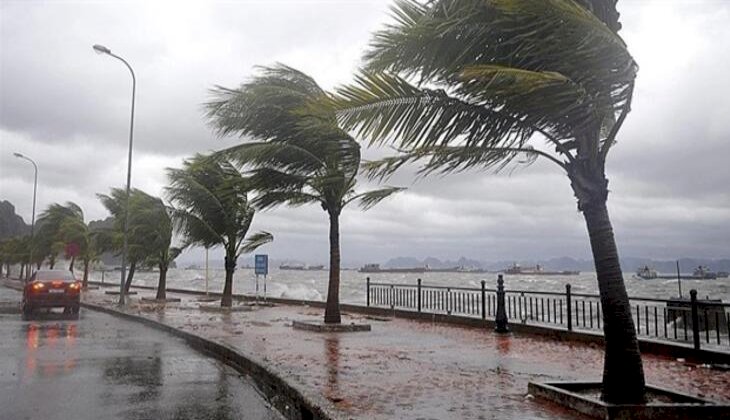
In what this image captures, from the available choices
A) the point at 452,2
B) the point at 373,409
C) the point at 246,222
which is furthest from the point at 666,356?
the point at 246,222

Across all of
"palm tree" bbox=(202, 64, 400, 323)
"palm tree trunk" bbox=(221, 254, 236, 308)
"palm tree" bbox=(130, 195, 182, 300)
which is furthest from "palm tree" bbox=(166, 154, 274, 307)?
"palm tree" bbox=(202, 64, 400, 323)

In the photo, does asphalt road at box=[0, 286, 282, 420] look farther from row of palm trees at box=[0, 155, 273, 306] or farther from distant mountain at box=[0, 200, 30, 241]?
distant mountain at box=[0, 200, 30, 241]

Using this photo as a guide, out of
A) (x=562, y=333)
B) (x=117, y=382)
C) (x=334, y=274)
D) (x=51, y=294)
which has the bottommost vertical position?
(x=117, y=382)

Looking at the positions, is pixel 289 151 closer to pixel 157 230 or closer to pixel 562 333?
pixel 562 333

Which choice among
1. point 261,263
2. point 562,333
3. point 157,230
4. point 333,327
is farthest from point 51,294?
point 562,333

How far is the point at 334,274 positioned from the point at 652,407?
10512mm

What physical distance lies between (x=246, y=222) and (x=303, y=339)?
11.1 meters

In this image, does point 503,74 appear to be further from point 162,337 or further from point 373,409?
point 162,337

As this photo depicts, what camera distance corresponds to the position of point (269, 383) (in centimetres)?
851

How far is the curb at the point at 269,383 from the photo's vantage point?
6707 mm

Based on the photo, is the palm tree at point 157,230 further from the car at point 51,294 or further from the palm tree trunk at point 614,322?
the palm tree trunk at point 614,322

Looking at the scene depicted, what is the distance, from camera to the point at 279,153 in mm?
15266

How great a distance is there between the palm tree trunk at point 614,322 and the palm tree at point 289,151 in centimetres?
845

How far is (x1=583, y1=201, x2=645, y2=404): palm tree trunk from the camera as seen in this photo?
6551mm
